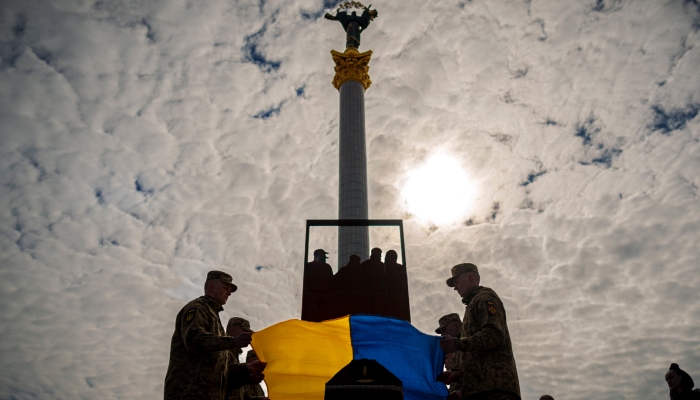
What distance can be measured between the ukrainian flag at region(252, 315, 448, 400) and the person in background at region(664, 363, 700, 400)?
3447mm

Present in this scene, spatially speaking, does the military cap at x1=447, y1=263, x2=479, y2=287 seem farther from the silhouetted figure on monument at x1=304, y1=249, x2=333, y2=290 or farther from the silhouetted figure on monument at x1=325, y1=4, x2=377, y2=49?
the silhouetted figure on monument at x1=325, y1=4, x2=377, y2=49

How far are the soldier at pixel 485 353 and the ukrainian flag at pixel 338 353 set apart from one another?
11.7 inches

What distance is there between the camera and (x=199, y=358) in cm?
470

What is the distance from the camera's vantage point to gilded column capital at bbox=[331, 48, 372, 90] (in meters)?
24.8

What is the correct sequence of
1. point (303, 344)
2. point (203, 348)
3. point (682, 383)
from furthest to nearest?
point (682, 383), point (303, 344), point (203, 348)

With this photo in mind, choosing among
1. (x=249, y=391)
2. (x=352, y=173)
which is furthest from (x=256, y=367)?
(x=352, y=173)

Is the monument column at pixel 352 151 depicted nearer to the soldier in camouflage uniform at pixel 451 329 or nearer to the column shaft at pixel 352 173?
the column shaft at pixel 352 173

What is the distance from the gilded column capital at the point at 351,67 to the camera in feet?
81.3

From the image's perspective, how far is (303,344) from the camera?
5.41 metres

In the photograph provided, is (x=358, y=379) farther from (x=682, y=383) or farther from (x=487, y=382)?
(x=682, y=383)

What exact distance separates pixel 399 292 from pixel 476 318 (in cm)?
481

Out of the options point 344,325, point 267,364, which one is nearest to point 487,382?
point 344,325

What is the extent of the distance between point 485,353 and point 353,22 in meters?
26.7

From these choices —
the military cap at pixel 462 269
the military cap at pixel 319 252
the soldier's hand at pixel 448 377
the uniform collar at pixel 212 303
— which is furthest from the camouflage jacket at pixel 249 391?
the military cap at pixel 319 252
